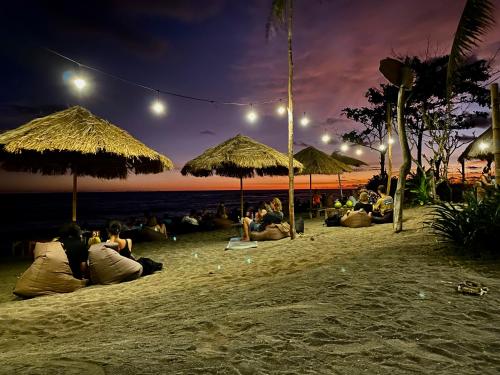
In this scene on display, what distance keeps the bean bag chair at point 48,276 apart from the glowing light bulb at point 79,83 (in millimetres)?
3670

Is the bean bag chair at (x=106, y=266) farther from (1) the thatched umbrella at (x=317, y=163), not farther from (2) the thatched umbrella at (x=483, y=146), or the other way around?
(2) the thatched umbrella at (x=483, y=146)

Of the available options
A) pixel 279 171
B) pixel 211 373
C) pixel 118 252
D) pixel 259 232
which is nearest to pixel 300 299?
pixel 211 373

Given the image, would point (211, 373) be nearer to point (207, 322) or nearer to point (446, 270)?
point (207, 322)

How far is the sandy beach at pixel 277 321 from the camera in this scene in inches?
71.2

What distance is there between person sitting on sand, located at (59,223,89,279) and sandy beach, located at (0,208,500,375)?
66 centimetres

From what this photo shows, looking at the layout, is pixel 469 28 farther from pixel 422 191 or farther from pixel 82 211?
pixel 82 211

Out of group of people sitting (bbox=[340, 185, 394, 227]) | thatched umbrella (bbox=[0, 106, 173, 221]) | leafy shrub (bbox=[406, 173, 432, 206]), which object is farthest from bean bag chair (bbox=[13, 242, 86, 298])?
leafy shrub (bbox=[406, 173, 432, 206])

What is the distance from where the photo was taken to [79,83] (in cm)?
659

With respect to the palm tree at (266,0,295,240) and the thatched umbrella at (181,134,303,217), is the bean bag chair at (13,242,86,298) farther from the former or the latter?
the thatched umbrella at (181,134,303,217)

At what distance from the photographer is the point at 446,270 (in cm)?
384

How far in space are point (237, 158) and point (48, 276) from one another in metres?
6.59

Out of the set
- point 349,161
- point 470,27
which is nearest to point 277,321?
point 470,27

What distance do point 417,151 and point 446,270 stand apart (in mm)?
20317

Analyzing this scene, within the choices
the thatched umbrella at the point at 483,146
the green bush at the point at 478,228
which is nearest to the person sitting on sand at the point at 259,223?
the green bush at the point at 478,228
